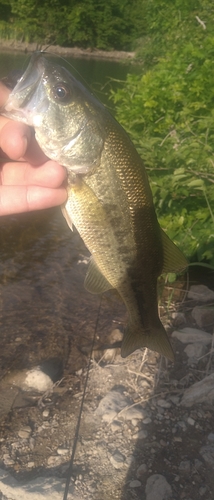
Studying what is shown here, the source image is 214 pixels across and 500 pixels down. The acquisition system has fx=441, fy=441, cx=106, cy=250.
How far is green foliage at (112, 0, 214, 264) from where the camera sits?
13.6ft

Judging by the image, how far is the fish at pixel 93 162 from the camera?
6.20ft

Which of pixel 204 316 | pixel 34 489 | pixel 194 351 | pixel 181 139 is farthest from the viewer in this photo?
pixel 181 139

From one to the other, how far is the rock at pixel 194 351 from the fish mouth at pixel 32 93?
79.8 inches

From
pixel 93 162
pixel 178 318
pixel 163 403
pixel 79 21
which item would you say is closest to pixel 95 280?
pixel 93 162

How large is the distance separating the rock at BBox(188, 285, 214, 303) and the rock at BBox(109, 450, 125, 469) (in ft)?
5.96

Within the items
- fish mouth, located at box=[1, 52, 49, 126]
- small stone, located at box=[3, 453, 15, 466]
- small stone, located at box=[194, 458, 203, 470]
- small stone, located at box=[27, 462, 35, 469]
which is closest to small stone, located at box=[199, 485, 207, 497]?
small stone, located at box=[194, 458, 203, 470]

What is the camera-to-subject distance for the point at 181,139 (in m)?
5.02

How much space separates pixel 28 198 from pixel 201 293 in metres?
2.32

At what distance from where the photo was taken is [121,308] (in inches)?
164

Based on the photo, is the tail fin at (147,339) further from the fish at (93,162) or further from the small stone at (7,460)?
the small stone at (7,460)

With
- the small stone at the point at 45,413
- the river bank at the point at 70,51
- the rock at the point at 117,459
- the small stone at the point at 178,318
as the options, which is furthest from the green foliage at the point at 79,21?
the rock at the point at 117,459

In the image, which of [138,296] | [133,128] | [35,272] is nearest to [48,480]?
[138,296]

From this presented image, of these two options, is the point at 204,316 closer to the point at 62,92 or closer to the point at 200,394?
the point at 200,394

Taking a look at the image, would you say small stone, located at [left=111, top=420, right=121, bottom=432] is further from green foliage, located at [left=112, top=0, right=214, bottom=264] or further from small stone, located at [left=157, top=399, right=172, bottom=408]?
green foliage, located at [left=112, top=0, right=214, bottom=264]
